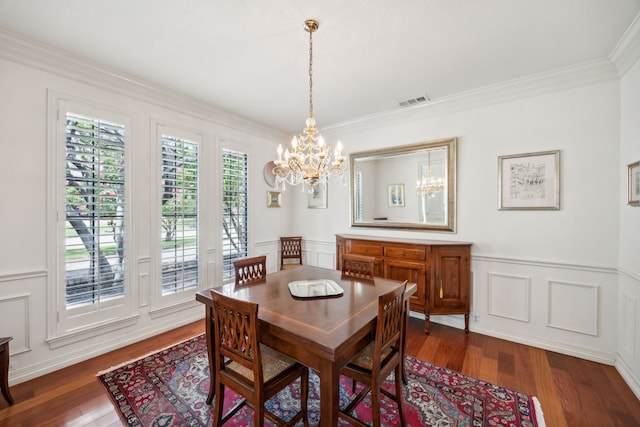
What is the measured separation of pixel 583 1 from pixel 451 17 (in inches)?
32.3

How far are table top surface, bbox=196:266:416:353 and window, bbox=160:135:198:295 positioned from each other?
1.38 m

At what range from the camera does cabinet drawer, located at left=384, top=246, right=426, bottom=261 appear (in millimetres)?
3182

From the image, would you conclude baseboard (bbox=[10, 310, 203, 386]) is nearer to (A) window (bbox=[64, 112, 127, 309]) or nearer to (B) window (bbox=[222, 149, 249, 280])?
(A) window (bbox=[64, 112, 127, 309])

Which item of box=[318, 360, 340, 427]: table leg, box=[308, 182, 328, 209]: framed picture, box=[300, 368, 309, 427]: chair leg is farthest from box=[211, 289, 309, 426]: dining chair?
box=[308, 182, 328, 209]: framed picture

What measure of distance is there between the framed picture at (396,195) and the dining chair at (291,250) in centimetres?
173

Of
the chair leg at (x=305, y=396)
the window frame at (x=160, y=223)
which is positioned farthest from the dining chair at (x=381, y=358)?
the window frame at (x=160, y=223)

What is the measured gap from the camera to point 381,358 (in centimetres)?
170

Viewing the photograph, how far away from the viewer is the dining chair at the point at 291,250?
4577 millimetres

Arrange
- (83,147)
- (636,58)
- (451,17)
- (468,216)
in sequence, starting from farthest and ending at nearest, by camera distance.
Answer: (468,216) < (83,147) < (636,58) < (451,17)

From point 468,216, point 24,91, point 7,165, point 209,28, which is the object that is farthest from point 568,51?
point 7,165

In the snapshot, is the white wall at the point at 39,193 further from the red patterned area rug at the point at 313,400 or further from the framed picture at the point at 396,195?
the framed picture at the point at 396,195

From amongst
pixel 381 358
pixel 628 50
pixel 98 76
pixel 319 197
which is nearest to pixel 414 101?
pixel 628 50

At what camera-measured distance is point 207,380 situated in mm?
2297

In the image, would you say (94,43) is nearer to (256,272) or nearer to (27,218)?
(27,218)
